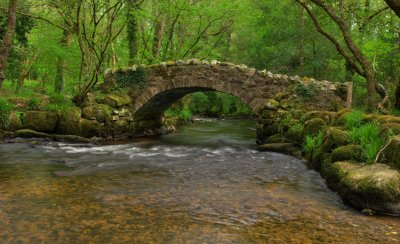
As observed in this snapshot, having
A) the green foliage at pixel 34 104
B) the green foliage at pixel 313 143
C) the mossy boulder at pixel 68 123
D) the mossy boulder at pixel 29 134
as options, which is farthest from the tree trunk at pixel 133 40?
the green foliage at pixel 313 143

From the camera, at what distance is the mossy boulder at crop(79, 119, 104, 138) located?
46.2 feet

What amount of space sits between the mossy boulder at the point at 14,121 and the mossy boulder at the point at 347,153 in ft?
34.1

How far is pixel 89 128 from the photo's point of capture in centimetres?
1425

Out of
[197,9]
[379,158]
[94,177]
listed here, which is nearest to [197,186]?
[94,177]

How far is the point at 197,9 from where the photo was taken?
1928 centimetres

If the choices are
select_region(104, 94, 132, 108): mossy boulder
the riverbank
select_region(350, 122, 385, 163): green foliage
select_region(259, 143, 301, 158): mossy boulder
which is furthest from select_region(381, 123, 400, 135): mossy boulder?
select_region(104, 94, 132, 108): mossy boulder

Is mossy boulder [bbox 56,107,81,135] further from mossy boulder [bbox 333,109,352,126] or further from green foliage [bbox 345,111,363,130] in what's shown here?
green foliage [bbox 345,111,363,130]

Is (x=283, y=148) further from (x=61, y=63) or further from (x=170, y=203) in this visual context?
(x=61, y=63)

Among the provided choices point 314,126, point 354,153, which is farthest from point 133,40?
point 354,153

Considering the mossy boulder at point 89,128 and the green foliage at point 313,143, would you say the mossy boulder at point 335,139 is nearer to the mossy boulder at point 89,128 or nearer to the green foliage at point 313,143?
the green foliage at point 313,143

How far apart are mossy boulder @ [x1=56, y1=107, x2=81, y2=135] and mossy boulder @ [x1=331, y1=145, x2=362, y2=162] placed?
30.8ft

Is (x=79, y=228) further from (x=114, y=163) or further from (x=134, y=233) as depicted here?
(x=114, y=163)

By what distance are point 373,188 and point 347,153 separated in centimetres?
201

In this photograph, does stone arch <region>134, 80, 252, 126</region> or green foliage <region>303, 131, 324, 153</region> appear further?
stone arch <region>134, 80, 252, 126</region>
